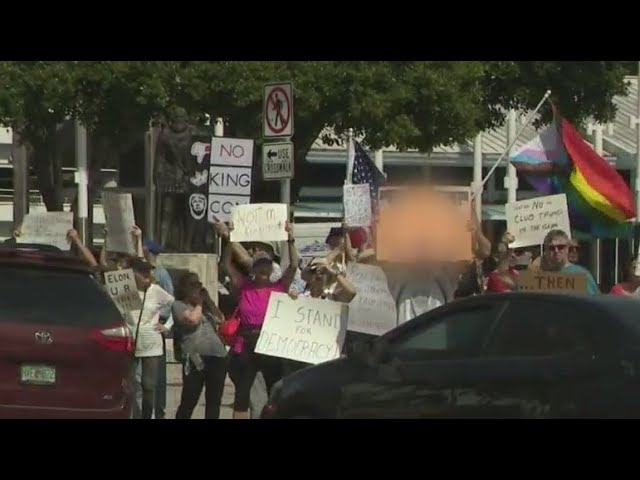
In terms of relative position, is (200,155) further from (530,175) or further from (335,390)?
(335,390)

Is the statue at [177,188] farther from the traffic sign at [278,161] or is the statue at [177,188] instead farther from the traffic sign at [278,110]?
the traffic sign at [278,110]

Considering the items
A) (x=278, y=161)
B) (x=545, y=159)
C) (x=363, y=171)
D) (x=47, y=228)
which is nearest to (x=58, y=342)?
(x=278, y=161)

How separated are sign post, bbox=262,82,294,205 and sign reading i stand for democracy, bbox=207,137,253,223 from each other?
27 cm

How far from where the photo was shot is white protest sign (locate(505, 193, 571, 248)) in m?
14.1

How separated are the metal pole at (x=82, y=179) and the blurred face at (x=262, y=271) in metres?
A: 20.8

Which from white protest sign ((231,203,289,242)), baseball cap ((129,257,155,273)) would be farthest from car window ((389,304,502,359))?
baseball cap ((129,257,155,273))

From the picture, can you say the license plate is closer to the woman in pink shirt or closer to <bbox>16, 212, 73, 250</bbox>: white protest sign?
the woman in pink shirt

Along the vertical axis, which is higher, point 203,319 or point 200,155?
point 200,155

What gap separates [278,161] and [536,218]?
102 inches

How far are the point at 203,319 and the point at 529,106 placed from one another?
1957 centimetres

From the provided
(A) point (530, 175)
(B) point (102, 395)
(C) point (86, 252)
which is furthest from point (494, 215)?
(B) point (102, 395)

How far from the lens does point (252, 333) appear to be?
12094mm
